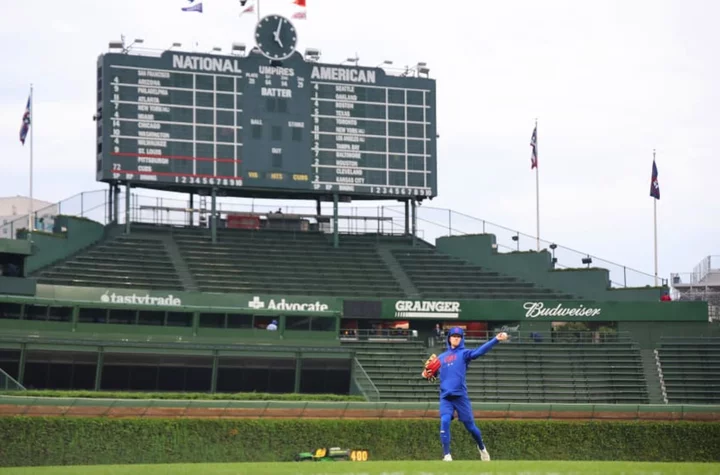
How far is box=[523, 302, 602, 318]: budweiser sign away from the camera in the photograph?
5672 cm

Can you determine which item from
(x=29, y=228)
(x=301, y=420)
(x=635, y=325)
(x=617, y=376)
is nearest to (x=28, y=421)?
(x=301, y=420)

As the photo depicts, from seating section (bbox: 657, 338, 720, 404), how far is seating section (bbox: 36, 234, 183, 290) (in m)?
23.1

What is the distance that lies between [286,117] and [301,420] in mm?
28115

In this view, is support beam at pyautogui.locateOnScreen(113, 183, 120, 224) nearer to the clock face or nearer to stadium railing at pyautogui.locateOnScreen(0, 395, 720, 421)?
the clock face

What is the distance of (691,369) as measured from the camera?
52.0 meters

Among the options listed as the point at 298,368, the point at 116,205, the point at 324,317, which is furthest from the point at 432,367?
the point at 116,205

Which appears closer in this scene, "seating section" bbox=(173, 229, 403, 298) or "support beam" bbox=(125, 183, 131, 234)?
"support beam" bbox=(125, 183, 131, 234)

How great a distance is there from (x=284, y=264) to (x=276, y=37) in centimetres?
1157

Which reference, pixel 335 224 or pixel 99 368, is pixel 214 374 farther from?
pixel 335 224

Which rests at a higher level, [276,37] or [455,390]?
[276,37]

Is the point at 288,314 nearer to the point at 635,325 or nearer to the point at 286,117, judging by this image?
the point at 286,117

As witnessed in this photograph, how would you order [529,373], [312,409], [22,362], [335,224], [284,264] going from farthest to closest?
[335,224] → [284,264] → [529,373] → [22,362] → [312,409]

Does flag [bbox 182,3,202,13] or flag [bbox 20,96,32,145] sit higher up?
flag [bbox 182,3,202,13]

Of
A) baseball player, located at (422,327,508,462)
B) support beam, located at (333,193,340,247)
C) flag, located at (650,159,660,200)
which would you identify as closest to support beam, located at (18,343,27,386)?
support beam, located at (333,193,340,247)
